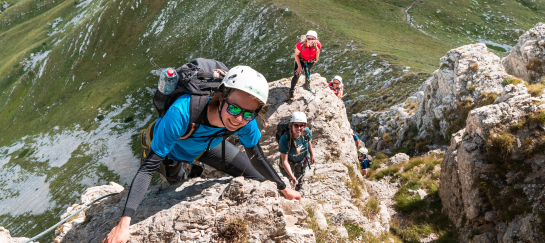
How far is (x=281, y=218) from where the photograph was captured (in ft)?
17.4

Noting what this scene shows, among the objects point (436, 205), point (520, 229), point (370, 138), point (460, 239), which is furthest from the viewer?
point (370, 138)

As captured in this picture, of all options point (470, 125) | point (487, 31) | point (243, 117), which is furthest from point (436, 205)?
point (487, 31)

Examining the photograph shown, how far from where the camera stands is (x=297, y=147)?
34.6 ft

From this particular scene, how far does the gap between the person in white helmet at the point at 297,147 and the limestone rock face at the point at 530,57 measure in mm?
14984

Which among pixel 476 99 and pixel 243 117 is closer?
pixel 243 117

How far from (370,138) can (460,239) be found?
1731cm

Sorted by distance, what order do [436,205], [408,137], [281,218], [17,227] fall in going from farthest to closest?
[17,227] < [408,137] < [436,205] < [281,218]

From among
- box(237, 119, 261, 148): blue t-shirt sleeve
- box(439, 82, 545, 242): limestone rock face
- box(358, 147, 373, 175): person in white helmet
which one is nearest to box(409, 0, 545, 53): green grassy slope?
box(358, 147, 373, 175): person in white helmet

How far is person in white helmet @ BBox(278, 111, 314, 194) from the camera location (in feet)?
32.3

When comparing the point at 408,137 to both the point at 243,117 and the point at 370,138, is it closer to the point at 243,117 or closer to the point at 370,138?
the point at 370,138

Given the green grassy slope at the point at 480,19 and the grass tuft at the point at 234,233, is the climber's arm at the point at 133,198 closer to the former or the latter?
the grass tuft at the point at 234,233

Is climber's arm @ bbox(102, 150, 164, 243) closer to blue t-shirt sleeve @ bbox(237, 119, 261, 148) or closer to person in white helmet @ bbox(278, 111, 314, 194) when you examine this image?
blue t-shirt sleeve @ bbox(237, 119, 261, 148)

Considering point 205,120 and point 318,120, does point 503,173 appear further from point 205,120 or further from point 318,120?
point 205,120

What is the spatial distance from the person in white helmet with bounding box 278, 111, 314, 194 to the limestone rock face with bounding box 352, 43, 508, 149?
1170 centimetres
